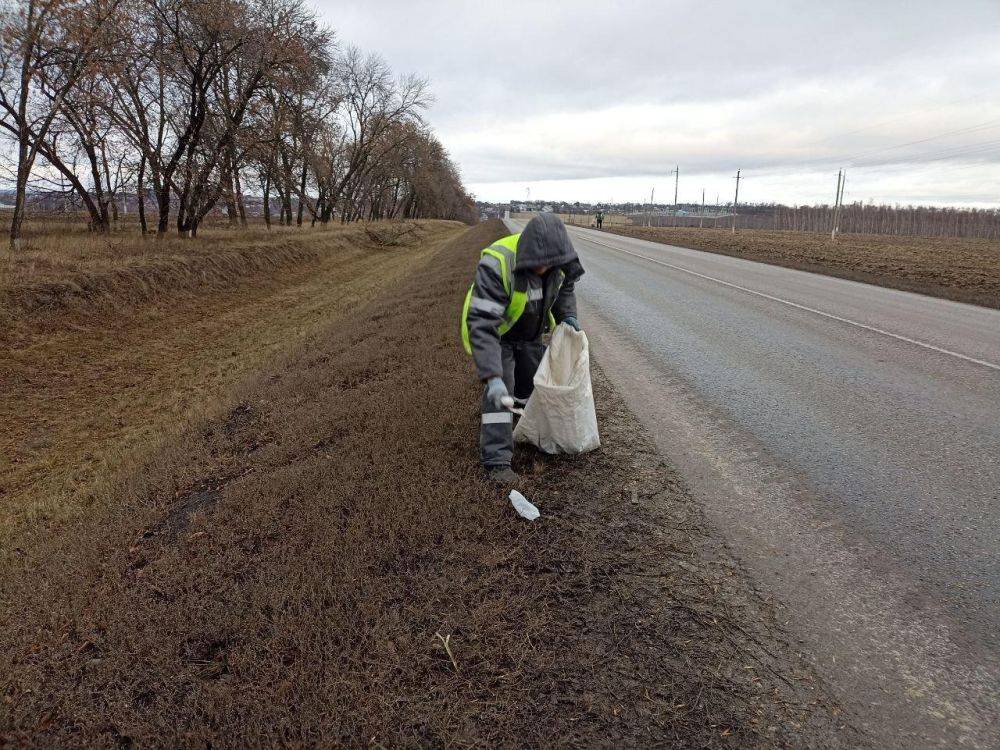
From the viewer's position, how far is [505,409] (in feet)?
11.5

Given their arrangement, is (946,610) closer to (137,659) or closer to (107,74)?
(137,659)

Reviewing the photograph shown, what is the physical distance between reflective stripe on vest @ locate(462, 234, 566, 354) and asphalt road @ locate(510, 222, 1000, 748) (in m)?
1.52

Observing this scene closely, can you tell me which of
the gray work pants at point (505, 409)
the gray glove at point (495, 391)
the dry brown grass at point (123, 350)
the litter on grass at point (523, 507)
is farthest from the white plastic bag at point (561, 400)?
the dry brown grass at point (123, 350)

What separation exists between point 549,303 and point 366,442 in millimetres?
1684

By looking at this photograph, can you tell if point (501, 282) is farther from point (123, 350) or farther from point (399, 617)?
point (123, 350)

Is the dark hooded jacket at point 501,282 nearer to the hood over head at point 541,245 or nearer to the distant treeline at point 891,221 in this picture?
the hood over head at point 541,245

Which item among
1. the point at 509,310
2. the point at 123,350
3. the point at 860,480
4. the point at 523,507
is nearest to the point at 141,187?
the point at 123,350

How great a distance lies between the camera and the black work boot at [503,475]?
139 inches

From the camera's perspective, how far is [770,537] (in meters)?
3.09

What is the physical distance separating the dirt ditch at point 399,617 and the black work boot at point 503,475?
11 cm

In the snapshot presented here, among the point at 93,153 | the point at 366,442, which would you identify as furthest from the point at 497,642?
the point at 93,153

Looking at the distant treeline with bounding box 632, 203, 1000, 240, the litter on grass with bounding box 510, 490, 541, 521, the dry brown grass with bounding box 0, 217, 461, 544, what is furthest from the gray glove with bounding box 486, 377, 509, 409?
the distant treeline with bounding box 632, 203, 1000, 240

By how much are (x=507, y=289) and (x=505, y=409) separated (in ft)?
2.33

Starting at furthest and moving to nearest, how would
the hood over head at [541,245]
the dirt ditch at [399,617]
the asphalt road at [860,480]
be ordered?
the hood over head at [541,245] < the asphalt road at [860,480] < the dirt ditch at [399,617]
